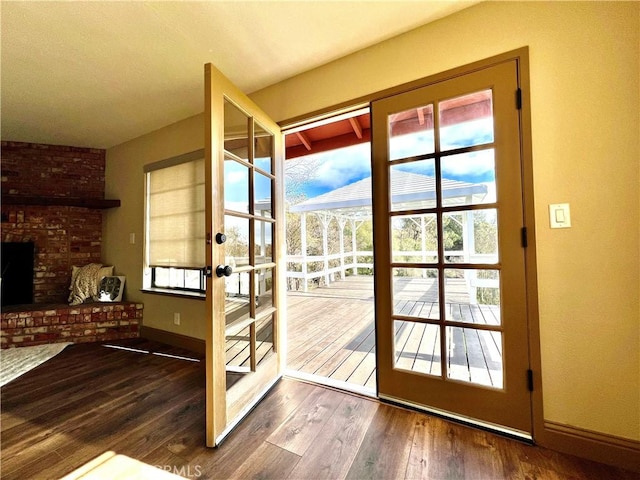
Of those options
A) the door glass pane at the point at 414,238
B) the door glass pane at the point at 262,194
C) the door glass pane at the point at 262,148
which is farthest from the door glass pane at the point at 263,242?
the door glass pane at the point at 414,238

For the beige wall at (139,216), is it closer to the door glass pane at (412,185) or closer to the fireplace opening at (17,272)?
the fireplace opening at (17,272)

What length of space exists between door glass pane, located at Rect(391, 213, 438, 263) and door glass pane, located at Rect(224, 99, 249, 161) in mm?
1114

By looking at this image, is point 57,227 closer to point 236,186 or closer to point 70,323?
point 70,323

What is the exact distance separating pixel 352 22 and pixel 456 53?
26.4 inches

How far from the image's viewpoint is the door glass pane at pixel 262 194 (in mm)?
1852

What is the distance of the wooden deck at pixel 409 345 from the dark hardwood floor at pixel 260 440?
297 millimetres

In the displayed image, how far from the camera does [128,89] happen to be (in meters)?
2.36

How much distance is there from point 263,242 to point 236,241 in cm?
32

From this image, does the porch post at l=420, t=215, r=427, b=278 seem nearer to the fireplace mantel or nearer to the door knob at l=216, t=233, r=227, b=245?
the door knob at l=216, t=233, r=227, b=245

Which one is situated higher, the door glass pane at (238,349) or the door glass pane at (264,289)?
the door glass pane at (264,289)

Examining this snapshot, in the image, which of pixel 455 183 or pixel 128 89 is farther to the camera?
pixel 128 89

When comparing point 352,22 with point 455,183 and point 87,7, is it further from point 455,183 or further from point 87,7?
point 87,7

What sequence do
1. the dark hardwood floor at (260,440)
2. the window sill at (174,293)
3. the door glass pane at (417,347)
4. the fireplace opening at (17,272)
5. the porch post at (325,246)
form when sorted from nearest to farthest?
1. the dark hardwood floor at (260,440)
2. the door glass pane at (417,347)
3. the window sill at (174,293)
4. the fireplace opening at (17,272)
5. the porch post at (325,246)

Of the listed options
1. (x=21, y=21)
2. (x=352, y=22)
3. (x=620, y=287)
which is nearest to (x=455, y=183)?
(x=620, y=287)
